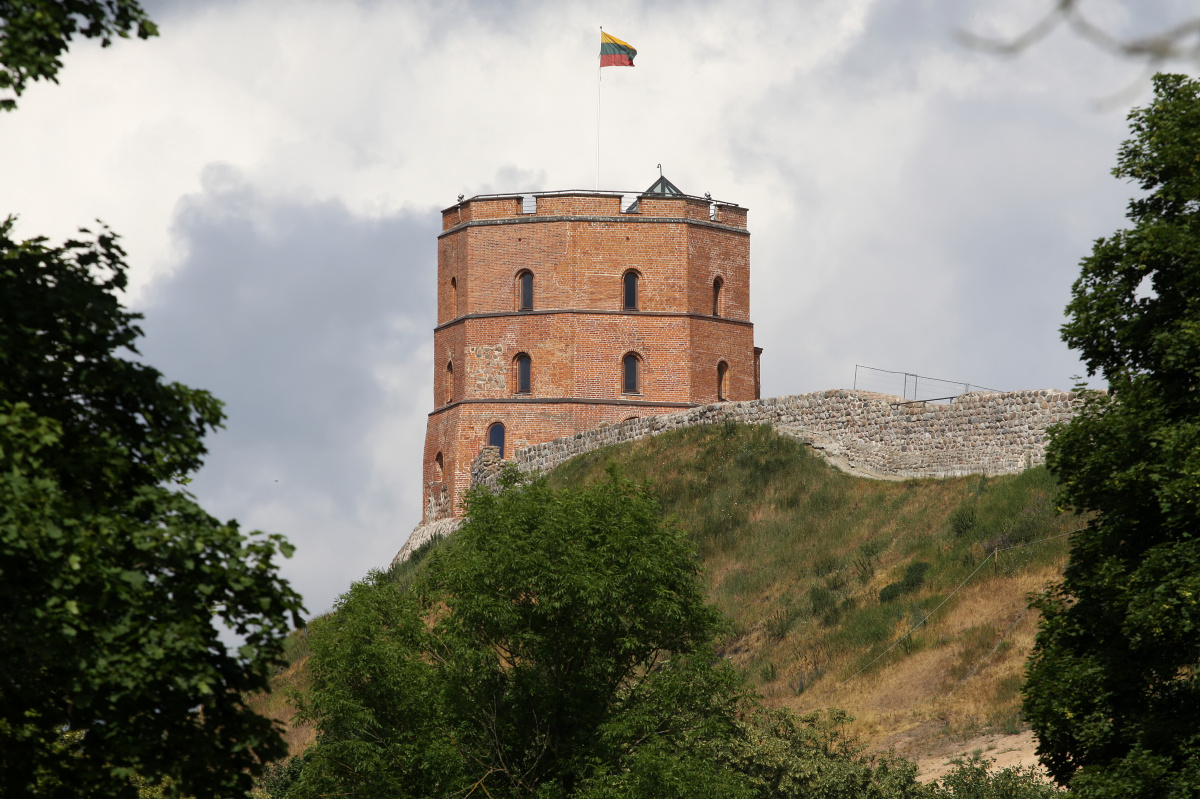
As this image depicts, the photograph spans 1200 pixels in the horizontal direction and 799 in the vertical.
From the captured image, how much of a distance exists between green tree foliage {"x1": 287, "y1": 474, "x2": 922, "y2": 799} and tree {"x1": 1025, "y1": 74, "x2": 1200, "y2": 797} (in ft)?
17.9

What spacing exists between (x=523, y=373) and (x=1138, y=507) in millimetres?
38089

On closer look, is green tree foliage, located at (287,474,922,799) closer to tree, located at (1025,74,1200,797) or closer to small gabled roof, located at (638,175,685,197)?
tree, located at (1025,74,1200,797)

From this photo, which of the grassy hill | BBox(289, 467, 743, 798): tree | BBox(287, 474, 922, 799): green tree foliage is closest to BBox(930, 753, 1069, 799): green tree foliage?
BBox(287, 474, 922, 799): green tree foliage

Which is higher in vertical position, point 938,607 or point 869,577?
point 869,577

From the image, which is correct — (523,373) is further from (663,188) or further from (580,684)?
(580,684)

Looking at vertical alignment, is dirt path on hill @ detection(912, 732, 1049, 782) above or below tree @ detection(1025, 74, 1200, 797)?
below

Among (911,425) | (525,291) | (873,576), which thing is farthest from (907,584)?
(525,291)

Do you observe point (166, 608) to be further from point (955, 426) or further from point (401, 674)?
point (955, 426)

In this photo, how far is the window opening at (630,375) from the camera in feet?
173

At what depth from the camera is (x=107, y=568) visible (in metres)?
9.45

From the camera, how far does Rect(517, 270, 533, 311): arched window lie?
52.8 meters

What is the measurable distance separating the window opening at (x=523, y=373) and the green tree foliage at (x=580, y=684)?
28875 millimetres

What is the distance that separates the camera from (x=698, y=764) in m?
20.0

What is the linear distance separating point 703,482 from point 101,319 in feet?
106
